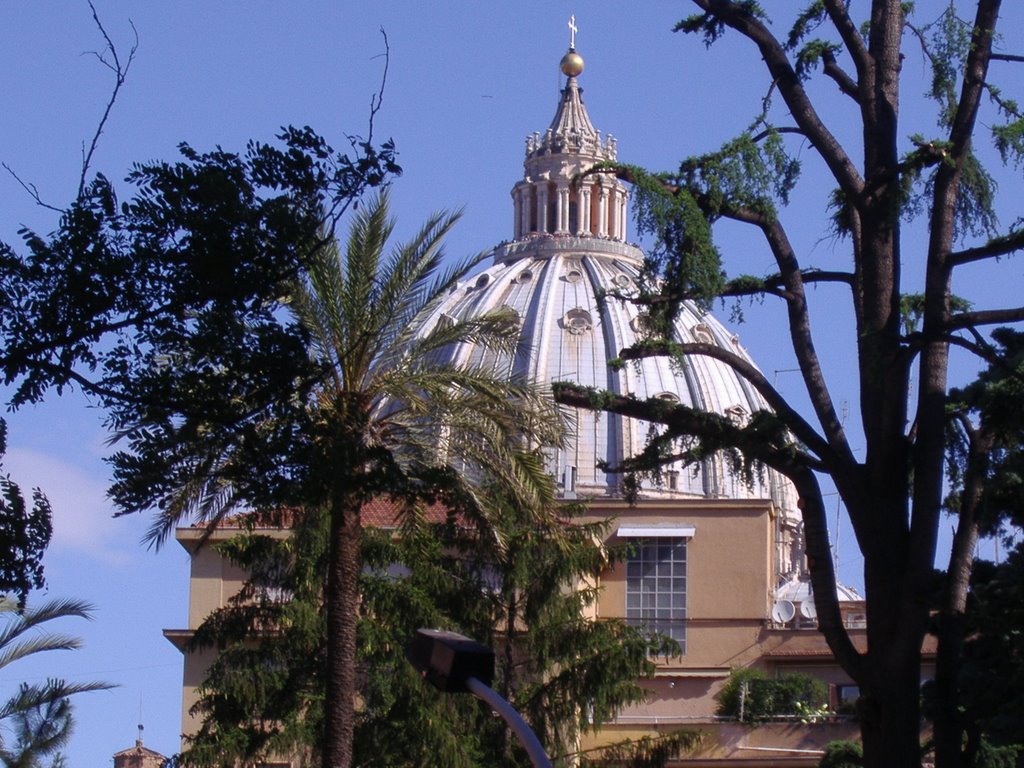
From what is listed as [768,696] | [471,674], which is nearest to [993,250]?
[471,674]

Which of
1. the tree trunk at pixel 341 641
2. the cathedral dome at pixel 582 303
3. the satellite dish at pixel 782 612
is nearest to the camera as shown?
the tree trunk at pixel 341 641

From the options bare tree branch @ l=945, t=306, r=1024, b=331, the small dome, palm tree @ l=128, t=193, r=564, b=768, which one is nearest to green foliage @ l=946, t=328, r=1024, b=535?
bare tree branch @ l=945, t=306, r=1024, b=331

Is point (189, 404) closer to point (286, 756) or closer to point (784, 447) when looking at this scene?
point (784, 447)

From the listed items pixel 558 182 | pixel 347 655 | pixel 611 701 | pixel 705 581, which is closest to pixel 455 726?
pixel 611 701

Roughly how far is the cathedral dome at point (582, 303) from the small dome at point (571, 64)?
2.45 m

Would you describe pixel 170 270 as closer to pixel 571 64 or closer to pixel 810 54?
pixel 810 54

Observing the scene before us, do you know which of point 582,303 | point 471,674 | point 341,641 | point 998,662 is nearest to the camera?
point 471,674

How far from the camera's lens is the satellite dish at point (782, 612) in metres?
48.6

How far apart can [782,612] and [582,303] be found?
162ft

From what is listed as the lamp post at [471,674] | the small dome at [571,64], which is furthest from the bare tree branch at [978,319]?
the small dome at [571,64]

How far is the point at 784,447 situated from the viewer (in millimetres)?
11281

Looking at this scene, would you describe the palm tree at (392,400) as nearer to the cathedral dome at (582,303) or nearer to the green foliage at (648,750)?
the green foliage at (648,750)

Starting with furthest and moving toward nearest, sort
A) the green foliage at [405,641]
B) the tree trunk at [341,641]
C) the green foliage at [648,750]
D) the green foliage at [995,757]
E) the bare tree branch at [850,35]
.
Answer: the green foliage at [648,750], the green foliage at [405,641], the green foliage at [995,757], the tree trunk at [341,641], the bare tree branch at [850,35]

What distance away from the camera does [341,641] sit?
719 inches
